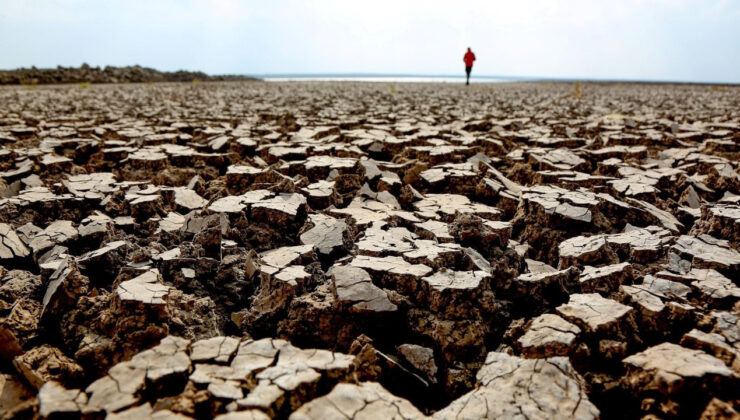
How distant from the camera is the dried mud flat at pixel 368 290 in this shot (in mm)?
1027

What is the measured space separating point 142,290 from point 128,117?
15.4 feet

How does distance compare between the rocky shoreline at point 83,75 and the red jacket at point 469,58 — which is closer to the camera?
the red jacket at point 469,58

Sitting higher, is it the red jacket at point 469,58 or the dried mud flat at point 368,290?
the red jacket at point 469,58

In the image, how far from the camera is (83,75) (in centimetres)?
1491

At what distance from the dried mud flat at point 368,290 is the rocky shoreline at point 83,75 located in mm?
13943

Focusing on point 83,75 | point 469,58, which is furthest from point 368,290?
point 83,75

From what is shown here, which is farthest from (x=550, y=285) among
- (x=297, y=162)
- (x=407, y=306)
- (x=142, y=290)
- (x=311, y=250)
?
(x=297, y=162)

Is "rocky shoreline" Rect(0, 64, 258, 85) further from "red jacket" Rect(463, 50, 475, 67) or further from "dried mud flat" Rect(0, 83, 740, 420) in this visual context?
"dried mud flat" Rect(0, 83, 740, 420)

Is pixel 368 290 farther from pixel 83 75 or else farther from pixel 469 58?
pixel 83 75

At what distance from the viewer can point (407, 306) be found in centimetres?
143

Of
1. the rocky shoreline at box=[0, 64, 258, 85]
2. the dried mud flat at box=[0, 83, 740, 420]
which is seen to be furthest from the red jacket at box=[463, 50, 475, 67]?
the rocky shoreline at box=[0, 64, 258, 85]

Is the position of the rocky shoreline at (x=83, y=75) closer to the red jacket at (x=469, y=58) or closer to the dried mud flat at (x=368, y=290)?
the red jacket at (x=469, y=58)

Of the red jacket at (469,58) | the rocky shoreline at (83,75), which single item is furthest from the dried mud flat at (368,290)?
the rocky shoreline at (83,75)

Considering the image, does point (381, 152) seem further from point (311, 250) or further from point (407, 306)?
point (407, 306)
